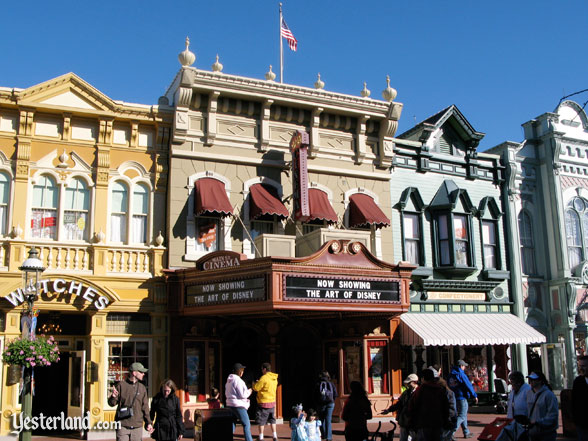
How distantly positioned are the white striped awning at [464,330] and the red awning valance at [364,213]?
3.25 meters

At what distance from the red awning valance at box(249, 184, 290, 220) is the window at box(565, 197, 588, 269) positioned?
12.4 meters

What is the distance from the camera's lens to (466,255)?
24.6m

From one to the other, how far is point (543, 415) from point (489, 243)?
1587 cm

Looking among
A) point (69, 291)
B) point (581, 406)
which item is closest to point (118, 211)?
point (69, 291)

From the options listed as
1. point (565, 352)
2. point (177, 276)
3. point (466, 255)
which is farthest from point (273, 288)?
point (565, 352)

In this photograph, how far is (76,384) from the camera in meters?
18.8

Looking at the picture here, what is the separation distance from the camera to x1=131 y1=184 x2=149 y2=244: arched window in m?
20.1

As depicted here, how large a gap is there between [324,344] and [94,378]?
23.8 feet

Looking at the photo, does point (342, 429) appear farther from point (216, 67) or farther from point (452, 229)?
point (216, 67)

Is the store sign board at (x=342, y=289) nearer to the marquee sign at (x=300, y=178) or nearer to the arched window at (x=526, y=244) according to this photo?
the marquee sign at (x=300, y=178)

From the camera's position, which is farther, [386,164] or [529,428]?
[386,164]

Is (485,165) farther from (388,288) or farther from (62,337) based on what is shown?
(62,337)

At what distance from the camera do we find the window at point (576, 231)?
87.2ft

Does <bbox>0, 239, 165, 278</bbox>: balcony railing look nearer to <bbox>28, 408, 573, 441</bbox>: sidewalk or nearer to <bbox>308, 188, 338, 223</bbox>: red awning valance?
<bbox>28, 408, 573, 441</bbox>: sidewalk
